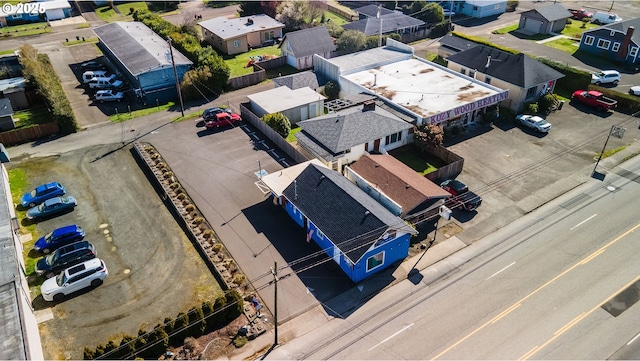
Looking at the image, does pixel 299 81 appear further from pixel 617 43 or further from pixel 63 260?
pixel 617 43

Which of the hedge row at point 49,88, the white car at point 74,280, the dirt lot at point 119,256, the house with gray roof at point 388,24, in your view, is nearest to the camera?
the dirt lot at point 119,256

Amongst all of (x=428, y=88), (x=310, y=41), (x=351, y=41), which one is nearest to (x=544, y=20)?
(x=351, y=41)

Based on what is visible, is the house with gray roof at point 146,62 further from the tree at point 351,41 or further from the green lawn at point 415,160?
the green lawn at point 415,160

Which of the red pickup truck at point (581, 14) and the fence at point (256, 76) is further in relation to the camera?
the red pickup truck at point (581, 14)

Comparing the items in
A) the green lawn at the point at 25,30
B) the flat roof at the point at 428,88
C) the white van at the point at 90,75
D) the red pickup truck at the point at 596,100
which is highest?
the flat roof at the point at 428,88

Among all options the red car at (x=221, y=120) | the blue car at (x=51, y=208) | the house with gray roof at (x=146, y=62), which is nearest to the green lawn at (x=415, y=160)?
the red car at (x=221, y=120)

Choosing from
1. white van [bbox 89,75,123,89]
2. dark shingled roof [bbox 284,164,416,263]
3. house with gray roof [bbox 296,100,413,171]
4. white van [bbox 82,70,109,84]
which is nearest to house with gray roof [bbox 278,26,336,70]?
house with gray roof [bbox 296,100,413,171]
